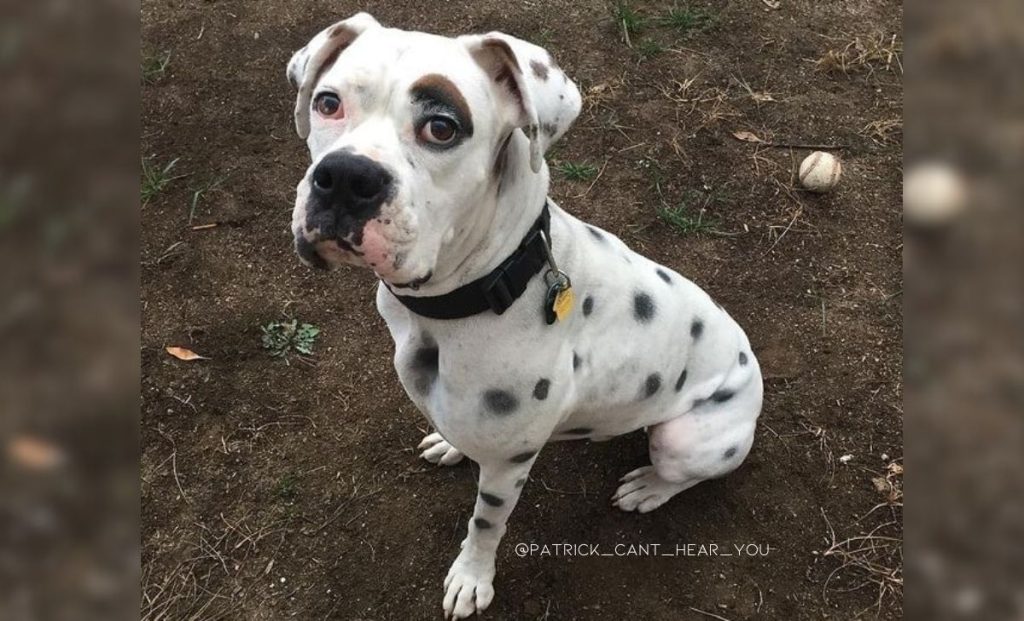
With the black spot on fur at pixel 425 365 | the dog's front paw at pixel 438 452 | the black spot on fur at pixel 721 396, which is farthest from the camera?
the dog's front paw at pixel 438 452

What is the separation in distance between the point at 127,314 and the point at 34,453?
0.18m

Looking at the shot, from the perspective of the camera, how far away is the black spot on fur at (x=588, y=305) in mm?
2615

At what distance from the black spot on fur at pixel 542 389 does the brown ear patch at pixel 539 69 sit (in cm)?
95

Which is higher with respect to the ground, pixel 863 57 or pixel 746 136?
pixel 863 57

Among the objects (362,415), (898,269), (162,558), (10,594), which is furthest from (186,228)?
(898,269)

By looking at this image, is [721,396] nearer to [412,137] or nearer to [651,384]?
[651,384]

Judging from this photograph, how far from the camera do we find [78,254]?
0.78m

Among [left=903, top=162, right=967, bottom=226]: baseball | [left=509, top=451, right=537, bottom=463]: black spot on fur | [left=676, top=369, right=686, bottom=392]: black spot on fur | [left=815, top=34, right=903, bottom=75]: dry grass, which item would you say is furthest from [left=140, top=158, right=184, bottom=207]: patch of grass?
[left=903, top=162, right=967, bottom=226]: baseball

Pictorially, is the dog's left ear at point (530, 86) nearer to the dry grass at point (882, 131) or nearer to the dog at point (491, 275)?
the dog at point (491, 275)

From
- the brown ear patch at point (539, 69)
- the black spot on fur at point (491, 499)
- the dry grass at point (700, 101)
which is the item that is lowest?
the black spot on fur at point (491, 499)

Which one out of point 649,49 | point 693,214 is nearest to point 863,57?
point 649,49

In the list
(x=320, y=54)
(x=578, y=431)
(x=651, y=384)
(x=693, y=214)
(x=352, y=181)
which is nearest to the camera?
(x=352, y=181)

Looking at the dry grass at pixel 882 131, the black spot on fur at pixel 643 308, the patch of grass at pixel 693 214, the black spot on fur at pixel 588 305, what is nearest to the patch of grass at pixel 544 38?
the patch of grass at pixel 693 214

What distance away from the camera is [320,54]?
227cm
